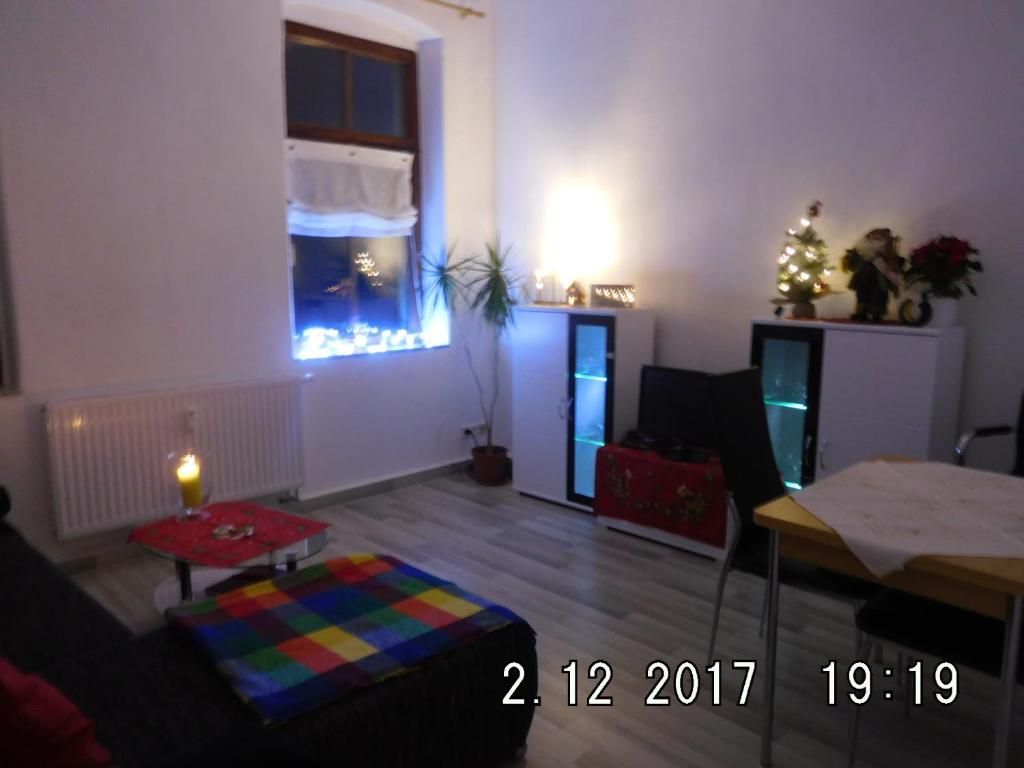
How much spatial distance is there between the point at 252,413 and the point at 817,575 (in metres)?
2.92

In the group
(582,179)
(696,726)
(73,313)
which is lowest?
(696,726)

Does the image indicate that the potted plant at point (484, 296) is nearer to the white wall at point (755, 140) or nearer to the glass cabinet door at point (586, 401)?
the white wall at point (755, 140)

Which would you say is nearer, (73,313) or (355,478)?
(73,313)

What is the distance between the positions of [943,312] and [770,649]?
6.19 ft

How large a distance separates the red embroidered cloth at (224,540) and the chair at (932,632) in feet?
6.35

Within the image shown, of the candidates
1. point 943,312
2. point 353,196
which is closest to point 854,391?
point 943,312

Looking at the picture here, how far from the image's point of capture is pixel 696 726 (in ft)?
7.97

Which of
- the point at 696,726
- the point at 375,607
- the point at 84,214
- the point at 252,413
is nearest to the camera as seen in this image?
the point at 375,607

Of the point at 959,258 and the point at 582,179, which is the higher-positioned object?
the point at 582,179

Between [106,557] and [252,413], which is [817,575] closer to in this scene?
[252,413]

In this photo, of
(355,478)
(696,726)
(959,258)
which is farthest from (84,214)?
(959,258)

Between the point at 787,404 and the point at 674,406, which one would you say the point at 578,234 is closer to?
the point at 674,406

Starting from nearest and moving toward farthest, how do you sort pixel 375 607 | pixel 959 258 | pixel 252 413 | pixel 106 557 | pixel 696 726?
pixel 375 607, pixel 696 726, pixel 959 258, pixel 106 557, pixel 252 413

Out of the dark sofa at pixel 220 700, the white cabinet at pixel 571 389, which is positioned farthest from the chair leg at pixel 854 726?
→ the white cabinet at pixel 571 389
